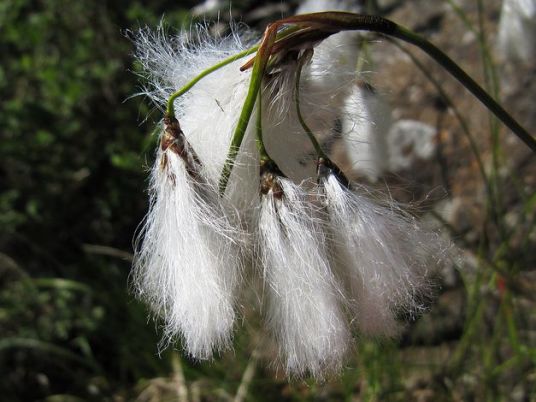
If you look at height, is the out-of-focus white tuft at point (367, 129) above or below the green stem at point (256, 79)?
below

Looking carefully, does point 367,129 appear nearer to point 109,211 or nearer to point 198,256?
point 198,256

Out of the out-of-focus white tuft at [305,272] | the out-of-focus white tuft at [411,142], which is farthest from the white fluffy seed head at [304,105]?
the out-of-focus white tuft at [411,142]

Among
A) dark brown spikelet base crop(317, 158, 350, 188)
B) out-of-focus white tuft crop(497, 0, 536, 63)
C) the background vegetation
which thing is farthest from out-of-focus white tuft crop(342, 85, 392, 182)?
out-of-focus white tuft crop(497, 0, 536, 63)

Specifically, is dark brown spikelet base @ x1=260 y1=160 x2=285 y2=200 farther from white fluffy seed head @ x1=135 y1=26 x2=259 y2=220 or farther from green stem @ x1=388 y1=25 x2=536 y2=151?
green stem @ x1=388 y1=25 x2=536 y2=151

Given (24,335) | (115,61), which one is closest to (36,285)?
(24,335)

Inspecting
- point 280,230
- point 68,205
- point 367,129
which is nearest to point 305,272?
point 280,230

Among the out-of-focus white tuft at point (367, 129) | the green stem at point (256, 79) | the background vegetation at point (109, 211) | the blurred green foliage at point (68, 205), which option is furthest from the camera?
the blurred green foliage at point (68, 205)

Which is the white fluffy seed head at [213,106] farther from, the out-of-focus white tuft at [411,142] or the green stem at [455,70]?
the out-of-focus white tuft at [411,142]
